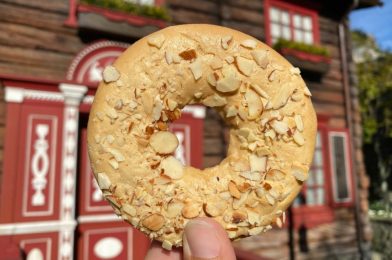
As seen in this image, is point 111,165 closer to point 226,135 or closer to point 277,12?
point 226,135

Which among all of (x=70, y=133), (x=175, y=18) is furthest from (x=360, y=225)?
(x=70, y=133)

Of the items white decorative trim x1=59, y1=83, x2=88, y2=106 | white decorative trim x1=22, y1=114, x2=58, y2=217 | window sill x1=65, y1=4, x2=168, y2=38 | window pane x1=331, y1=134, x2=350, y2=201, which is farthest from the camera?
window pane x1=331, y1=134, x2=350, y2=201

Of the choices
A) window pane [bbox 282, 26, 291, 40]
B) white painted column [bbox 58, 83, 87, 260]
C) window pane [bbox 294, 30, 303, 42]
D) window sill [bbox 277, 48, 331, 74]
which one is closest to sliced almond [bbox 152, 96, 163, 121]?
white painted column [bbox 58, 83, 87, 260]

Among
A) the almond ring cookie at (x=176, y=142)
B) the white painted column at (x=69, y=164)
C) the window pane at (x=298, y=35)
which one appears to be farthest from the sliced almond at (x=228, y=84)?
the window pane at (x=298, y=35)

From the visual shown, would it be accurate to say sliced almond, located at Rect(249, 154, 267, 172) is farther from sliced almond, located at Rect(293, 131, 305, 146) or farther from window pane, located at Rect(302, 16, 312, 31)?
window pane, located at Rect(302, 16, 312, 31)

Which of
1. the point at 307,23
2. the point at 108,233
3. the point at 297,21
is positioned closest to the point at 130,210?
the point at 108,233

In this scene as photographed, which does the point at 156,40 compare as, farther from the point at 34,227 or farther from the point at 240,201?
the point at 34,227

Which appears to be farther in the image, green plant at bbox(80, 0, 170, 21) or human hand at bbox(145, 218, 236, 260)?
green plant at bbox(80, 0, 170, 21)
